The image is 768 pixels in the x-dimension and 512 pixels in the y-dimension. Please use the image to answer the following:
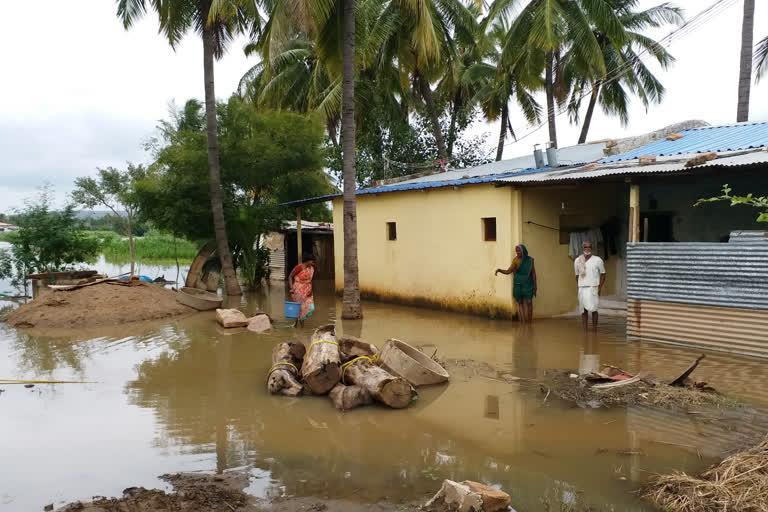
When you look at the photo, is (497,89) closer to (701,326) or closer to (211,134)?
(211,134)

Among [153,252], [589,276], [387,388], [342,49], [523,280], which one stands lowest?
[387,388]

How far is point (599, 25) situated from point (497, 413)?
16711mm

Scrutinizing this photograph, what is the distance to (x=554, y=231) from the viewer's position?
12.9m

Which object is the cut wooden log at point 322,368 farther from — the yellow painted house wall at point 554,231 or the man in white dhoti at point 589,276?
the yellow painted house wall at point 554,231

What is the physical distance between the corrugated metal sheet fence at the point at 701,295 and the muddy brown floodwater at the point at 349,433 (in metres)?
0.39

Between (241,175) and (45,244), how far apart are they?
6128mm

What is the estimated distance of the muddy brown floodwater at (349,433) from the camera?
487 cm

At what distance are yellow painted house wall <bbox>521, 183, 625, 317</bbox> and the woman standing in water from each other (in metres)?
0.61

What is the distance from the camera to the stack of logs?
6785 millimetres

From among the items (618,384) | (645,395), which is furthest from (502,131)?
(645,395)

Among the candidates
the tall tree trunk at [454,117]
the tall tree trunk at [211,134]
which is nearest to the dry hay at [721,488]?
the tall tree trunk at [211,134]

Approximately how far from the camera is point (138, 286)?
15219 mm

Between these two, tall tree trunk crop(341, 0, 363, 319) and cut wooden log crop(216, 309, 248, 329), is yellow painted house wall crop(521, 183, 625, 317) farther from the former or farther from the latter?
cut wooden log crop(216, 309, 248, 329)

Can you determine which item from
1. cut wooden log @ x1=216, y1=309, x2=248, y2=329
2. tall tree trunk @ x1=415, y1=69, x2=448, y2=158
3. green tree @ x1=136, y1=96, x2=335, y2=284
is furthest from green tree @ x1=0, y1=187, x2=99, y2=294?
tall tree trunk @ x1=415, y1=69, x2=448, y2=158
